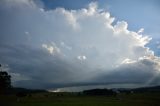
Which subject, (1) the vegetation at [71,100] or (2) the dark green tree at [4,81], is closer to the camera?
(1) the vegetation at [71,100]

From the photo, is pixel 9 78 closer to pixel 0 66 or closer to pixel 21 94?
pixel 0 66

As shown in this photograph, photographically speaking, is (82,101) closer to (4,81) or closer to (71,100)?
(71,100)

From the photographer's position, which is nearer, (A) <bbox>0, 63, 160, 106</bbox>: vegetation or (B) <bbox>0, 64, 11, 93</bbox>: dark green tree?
(A) <bbox>0, 63, 160, 106</bbox>: vegetation

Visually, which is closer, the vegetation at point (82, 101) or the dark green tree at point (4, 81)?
the vegetation at point (82, 101)

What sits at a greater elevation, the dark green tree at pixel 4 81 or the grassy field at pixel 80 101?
the dark green tree at pixel 4 81

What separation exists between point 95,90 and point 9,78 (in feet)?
280

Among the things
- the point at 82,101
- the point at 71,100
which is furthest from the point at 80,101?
the point at 71,100

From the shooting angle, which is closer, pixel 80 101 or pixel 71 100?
pixel 80 101

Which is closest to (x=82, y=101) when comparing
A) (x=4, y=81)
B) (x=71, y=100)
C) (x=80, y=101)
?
(x=80, y=101)

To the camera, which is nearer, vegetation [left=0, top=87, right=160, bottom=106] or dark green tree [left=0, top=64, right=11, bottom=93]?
vegetation [left=0, top=87, right=160, bottom=106]

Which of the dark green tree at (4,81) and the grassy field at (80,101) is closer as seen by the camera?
the grassy field at (80,101)

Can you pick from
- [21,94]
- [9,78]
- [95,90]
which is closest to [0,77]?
[9,78]

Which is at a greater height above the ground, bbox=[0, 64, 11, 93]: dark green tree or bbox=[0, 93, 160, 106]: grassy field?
bbox=[0, 64, 11, 93]: dark green tree

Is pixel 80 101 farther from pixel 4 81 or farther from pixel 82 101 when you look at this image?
pixel 4 81
